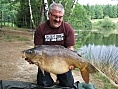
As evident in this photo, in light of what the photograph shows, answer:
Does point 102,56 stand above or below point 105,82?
below

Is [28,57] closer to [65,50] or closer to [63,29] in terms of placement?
[65,50]

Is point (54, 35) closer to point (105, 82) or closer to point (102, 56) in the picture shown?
point (105, 82)

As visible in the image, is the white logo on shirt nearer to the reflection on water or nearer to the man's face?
the man's face

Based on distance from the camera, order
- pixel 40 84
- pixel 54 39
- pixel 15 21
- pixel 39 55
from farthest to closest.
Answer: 1. pixel 15 21
2. pixel 40 84
3. pixel 54 39
4. pixel 39 55

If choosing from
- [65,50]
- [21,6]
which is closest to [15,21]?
[21,6]

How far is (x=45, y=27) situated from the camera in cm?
430

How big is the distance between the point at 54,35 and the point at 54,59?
33.9 inches

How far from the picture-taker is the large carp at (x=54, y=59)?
3.42 meters

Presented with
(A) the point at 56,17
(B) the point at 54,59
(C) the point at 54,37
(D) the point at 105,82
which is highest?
(A) the point at 56,17

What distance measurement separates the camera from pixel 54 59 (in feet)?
11.4

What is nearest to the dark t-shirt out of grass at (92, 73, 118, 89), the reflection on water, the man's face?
the man's face

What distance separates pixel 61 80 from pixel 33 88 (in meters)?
0.55

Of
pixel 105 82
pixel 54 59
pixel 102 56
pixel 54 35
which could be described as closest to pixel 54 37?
pixel 54 35

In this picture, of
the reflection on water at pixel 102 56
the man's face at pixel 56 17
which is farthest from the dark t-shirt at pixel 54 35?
the reflection on water at pixel 102 56
